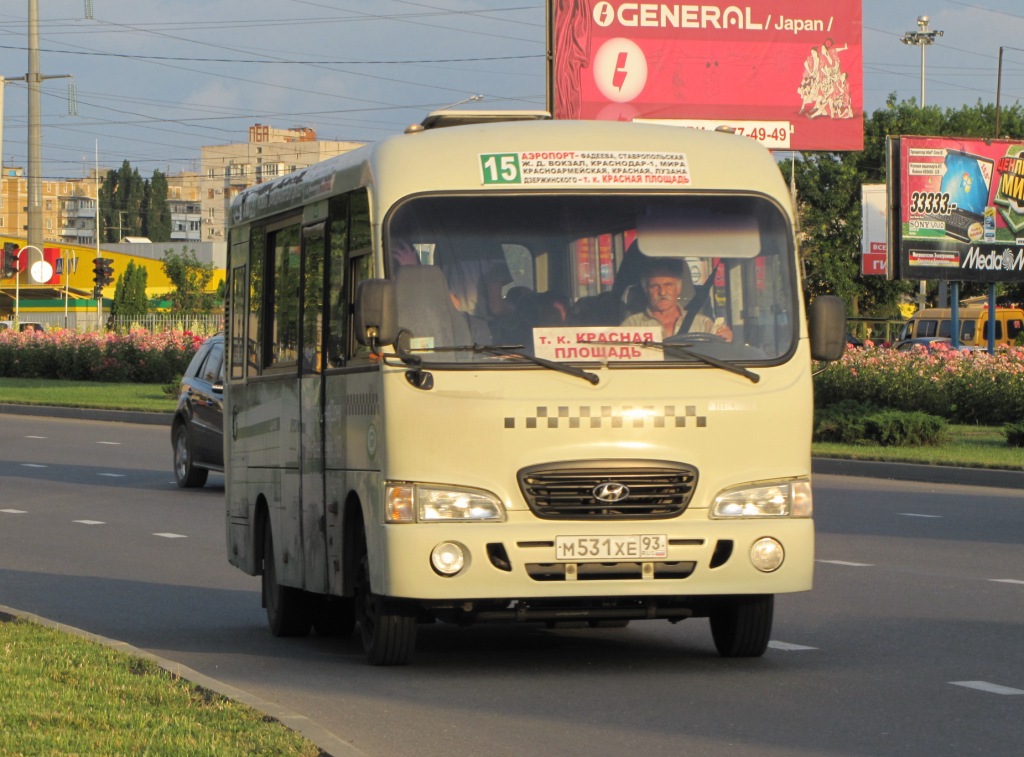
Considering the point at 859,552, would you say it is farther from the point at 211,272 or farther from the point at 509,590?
the point at 211,272

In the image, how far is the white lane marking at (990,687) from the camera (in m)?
8.54

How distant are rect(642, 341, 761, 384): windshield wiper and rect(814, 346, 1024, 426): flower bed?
25025mm

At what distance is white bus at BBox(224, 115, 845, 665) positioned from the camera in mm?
8820

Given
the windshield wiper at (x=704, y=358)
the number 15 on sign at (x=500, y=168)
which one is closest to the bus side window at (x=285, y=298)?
the number 15 on sign at (x=500, y=168)

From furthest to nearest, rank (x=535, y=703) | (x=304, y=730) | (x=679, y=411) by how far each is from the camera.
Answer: (x=679, y=411), (x=535, y=703), (x=304, y=730)

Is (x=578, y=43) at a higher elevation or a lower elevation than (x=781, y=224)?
higher

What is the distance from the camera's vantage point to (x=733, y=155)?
380 inches

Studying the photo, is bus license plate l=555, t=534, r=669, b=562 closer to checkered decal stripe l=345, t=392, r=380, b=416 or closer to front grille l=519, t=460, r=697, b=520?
front grille l=519, t=460, r=697, b=520

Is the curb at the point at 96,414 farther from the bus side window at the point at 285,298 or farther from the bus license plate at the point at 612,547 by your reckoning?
the bus license plate at the point at 612,547

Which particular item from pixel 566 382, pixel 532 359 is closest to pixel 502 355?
pixel 532 359

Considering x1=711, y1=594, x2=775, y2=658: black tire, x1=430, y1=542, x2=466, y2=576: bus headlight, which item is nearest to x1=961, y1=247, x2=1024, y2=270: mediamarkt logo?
x1=711, y1=594, x2=775, y2=658: black tire

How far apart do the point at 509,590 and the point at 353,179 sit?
7.32 ft

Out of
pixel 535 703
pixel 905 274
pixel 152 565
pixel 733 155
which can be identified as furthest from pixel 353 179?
pixel 905 274

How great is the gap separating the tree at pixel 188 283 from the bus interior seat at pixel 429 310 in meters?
94.5
